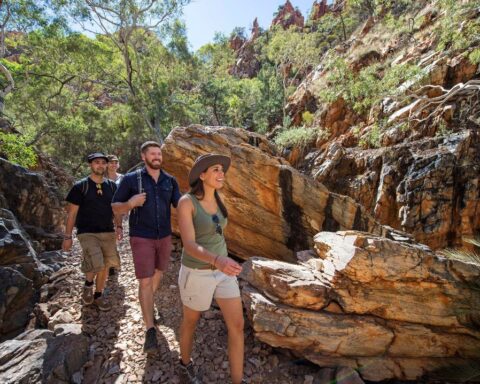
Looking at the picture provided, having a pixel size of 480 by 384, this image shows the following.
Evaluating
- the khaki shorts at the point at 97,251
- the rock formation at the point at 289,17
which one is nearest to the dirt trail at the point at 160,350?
the khaki shorts at the point at 97,251

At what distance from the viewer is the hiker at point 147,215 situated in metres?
3.15

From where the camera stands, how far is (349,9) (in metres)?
34.6

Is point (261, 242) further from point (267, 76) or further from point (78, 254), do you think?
point (267, 76)

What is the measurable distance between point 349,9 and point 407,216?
3515 cm

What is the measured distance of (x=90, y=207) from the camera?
12.7 ft

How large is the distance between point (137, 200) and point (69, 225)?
128cm

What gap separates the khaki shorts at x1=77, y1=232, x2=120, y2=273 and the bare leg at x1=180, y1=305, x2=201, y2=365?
1767mm

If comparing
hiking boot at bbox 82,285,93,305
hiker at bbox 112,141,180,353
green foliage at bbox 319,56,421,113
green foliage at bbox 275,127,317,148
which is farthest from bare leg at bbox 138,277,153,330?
green foliage at bbox 275,127,317,148

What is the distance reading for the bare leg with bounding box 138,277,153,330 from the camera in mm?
3076

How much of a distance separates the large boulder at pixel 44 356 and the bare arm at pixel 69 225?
3.16 ft

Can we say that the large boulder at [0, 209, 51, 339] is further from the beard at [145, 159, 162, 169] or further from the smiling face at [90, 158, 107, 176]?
the beard at [145, 159, 162, 169]

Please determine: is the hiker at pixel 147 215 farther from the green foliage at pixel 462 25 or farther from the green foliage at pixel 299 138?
the green foliage at pixel 299 138

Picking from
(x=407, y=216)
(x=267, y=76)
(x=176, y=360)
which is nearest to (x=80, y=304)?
(x=176, y=360)

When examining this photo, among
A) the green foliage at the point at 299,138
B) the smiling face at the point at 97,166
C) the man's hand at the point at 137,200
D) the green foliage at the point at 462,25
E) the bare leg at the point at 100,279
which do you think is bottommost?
the bare leg at the point at 100,279
